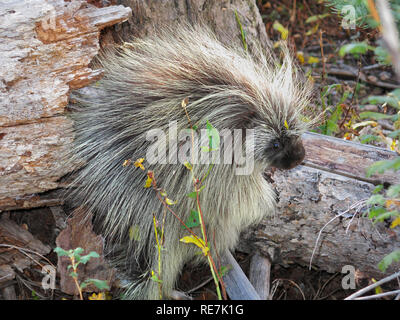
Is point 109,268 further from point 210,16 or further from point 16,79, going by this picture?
point 210,16

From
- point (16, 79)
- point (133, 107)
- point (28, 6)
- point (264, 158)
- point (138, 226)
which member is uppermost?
point (28, 6)

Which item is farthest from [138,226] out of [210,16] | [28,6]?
[210,16]

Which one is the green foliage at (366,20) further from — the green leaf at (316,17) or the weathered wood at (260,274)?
the green leaf at (316,17)

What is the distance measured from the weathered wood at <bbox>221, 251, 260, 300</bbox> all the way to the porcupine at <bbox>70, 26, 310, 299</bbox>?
0.12m

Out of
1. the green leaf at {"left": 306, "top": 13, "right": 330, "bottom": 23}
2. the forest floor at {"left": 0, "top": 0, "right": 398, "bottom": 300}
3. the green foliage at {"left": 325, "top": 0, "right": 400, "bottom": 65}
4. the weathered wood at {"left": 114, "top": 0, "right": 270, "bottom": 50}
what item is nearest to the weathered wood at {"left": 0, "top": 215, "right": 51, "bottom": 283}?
the forest floor at {"left": 0, "top": 0, "right": 398, "bottom": 300}

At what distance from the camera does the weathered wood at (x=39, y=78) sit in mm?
1987

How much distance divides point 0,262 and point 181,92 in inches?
51.3

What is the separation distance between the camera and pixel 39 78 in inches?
79.9

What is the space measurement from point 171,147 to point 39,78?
0.70m

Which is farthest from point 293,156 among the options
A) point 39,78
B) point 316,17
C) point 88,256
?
point 316,17

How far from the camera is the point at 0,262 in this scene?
2270mm

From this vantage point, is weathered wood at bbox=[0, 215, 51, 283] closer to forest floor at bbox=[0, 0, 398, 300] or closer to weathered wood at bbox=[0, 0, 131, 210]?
forest floor at bbox=[0, 0, 398, 300]

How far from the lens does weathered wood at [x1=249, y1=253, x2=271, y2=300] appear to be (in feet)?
7.09

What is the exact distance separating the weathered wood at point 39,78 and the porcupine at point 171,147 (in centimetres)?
13
